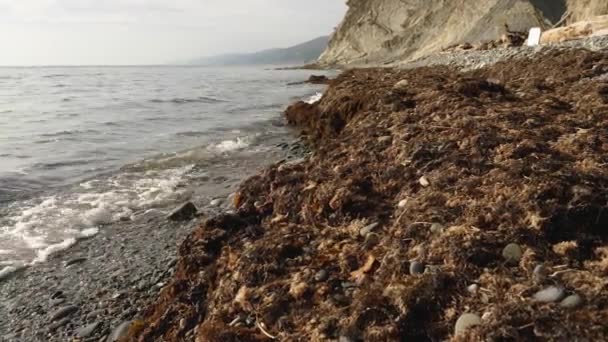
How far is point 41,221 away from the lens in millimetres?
6723

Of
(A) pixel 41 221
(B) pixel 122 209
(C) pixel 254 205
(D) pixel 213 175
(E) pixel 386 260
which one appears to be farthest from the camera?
(D) pixel 213 175

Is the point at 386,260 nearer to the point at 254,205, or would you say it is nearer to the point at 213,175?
the point at 254,205

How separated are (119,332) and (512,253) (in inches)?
126

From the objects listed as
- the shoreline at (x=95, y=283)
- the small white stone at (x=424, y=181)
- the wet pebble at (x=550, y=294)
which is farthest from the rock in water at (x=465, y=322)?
the shoreline at (x=95, y=283)

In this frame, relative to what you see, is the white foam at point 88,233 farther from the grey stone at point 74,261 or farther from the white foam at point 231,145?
the white foam at point 231,145

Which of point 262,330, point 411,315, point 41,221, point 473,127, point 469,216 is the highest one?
point 473,127

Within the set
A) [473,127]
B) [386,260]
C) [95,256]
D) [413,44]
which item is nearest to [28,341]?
[95,256]

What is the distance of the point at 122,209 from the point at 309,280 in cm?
506

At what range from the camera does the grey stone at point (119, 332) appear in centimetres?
368

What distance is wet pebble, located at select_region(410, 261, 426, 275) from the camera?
2832 mm

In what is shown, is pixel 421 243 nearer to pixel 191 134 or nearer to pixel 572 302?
pixel 572 302

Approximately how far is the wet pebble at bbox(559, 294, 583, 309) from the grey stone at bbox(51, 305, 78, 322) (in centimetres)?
414

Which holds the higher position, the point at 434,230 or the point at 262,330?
the point at 434,230

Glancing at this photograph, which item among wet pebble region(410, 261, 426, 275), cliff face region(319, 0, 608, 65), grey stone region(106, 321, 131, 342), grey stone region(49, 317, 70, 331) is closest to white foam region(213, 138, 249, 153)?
grey stone region(49, 317, 70, 331)
